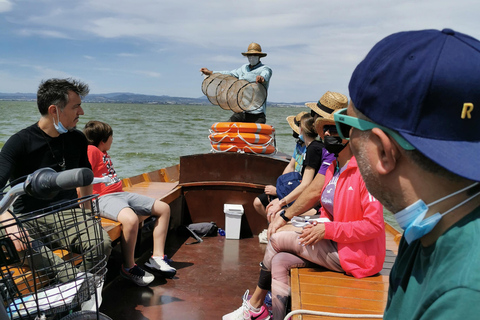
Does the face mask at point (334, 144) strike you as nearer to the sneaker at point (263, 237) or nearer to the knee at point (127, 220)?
the knee at point (127, 220)

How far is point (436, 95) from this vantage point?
25.3 inches

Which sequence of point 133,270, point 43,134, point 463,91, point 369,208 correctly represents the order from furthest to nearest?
1. point 133,270
2. point 43,134
3. point 369,208
4. point 463,91

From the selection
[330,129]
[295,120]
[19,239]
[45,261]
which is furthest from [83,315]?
[295,120]

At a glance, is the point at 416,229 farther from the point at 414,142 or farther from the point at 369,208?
the point at 369,208

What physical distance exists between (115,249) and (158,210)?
0.47m

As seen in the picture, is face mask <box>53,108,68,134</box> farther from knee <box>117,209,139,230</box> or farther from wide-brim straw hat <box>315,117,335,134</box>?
wide-brim straw hat <box>315,117,335,134</box>

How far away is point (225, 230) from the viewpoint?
4.43 metres

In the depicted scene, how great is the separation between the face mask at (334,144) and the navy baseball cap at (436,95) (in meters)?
1.53

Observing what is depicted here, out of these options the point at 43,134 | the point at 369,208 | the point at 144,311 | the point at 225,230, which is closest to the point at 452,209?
the point at 369,208

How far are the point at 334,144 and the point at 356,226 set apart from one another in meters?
0.48

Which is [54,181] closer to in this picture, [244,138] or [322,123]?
[322,123]

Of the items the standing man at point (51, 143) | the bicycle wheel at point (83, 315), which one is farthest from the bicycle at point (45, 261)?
the standing man at point (51, 143)

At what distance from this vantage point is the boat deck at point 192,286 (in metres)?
2.94

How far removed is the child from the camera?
3.15 metres
